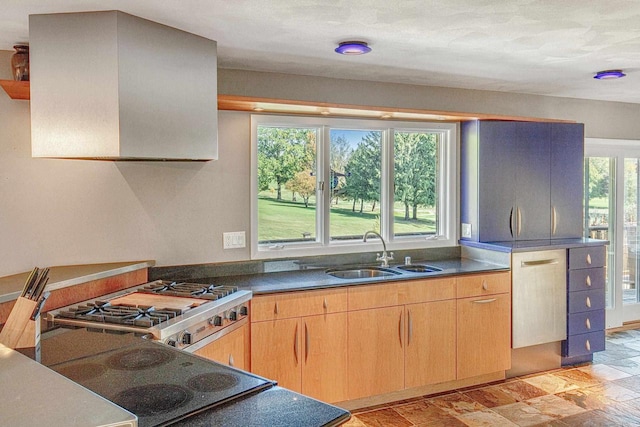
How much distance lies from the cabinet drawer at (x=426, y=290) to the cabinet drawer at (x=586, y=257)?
1179 millimetres

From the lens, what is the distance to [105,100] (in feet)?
7.91

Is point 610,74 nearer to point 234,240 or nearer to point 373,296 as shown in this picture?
point 373,296

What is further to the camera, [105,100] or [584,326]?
[584,326]

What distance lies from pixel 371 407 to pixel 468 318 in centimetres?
94

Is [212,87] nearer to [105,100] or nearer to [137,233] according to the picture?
[105,100]

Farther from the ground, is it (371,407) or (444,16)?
(444,16)

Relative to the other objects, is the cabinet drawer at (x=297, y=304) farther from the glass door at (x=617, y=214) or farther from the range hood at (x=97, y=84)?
the glass door at (x=617, y=214)

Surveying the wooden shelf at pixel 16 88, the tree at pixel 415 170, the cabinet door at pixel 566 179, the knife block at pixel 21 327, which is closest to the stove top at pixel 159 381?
the knife block at pixel 21 327

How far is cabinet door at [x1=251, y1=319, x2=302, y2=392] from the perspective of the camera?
3.15 m

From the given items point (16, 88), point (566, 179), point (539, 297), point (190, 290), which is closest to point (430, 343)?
point (539, 297)

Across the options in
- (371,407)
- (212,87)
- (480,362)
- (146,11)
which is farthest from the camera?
(480,362)

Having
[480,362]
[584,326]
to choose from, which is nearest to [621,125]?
[584,326]

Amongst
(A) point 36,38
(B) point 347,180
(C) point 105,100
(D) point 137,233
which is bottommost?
(D) point 137,233

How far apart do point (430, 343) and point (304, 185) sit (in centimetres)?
144
